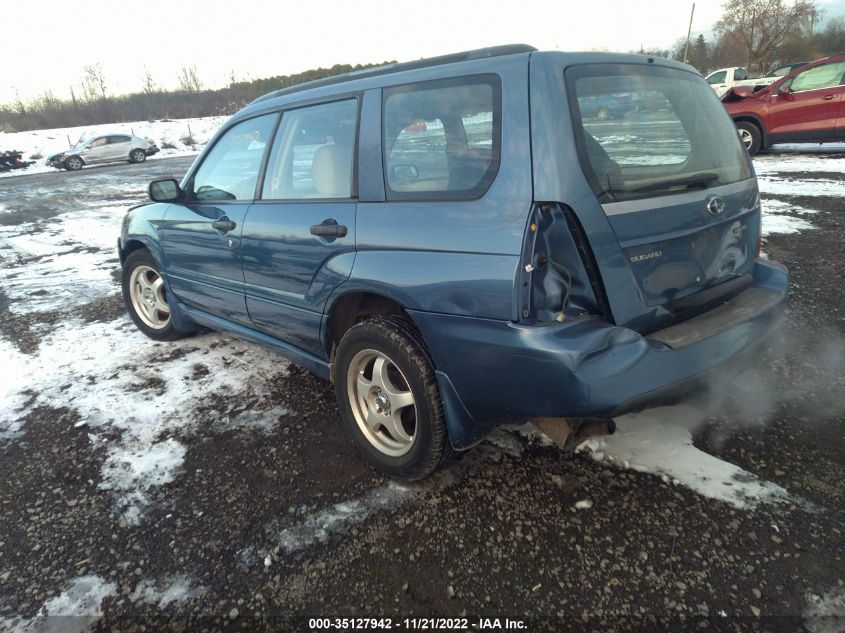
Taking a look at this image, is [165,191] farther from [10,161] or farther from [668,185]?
[10,161]

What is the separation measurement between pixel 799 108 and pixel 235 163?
1185 cm

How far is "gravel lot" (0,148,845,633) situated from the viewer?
6.33 feet

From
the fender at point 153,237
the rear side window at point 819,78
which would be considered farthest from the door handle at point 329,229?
the rear side window at point 819,78

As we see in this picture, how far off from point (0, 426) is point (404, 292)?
2736 millimetres

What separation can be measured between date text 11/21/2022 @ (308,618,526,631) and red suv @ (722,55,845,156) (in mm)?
11154

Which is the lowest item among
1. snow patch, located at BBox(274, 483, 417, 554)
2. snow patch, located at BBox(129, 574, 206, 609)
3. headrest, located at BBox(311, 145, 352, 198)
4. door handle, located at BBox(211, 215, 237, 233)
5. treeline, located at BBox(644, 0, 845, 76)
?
snow patch, located at BBox(129, 574, 206, 609)

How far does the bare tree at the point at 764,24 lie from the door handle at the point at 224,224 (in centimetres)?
5419

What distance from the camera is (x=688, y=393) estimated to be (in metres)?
2.15

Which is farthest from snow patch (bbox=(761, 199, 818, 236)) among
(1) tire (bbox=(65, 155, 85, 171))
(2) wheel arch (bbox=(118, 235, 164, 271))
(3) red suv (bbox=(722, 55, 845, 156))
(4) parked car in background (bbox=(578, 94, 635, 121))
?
(1) tire (bbox=(65, 155, 85, 171))

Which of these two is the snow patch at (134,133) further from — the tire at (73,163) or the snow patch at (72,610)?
the snow patch at (72,610)

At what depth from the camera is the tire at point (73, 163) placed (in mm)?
24594

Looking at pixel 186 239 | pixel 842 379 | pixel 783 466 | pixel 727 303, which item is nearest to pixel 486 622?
pixel 783 466

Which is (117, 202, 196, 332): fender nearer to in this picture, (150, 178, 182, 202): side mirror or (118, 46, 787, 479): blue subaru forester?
(150, 178, 182, 202): side mirror

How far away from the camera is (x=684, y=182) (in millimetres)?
2344
